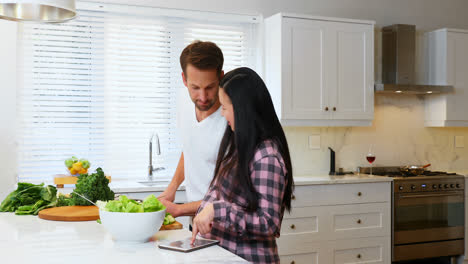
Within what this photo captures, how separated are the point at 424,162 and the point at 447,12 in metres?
1.58

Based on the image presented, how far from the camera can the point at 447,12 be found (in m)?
5.34

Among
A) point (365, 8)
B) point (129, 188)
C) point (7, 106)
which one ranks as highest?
point (365, 8)

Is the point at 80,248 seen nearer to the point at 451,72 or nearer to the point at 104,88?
the point at 104,88

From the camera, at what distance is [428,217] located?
4516mm

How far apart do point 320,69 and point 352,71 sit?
1.06ft

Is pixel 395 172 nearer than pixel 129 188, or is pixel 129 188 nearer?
pixel 129 188

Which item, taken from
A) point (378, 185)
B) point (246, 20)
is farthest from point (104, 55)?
point (378, 185)

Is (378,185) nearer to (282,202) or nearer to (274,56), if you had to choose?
(274,56)

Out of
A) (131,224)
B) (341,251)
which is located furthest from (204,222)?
(341,251)

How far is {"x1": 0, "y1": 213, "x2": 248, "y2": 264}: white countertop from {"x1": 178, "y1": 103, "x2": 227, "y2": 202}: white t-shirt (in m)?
0.56

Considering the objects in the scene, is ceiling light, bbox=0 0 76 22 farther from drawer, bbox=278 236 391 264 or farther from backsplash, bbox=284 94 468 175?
backsplash, bbox=284 94 468 175

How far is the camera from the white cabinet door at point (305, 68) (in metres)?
4.25

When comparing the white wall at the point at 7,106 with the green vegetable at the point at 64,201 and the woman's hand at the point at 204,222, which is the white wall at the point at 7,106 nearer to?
the green vegetable at the point at 64,201

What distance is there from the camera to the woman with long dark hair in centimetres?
177
